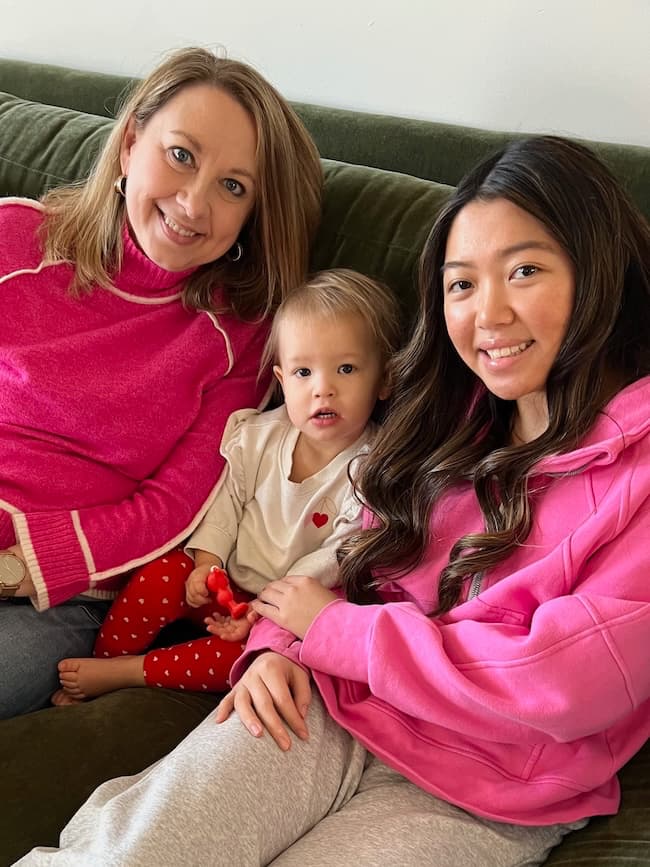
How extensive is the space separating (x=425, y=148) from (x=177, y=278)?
53cm

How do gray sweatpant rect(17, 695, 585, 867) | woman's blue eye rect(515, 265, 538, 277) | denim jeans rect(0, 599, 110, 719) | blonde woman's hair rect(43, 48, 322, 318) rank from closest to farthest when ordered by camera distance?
gray sweatpant rect(17, 695, 585, 867) < woman's blue eye rect(515, 265, 538, 277) < denim jeans rect(0, 599, 110, 719) < blonde woman's hair rect(43, 48, 322, 318)

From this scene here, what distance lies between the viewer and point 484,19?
185cm

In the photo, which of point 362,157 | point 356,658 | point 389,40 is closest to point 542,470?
point 356,658

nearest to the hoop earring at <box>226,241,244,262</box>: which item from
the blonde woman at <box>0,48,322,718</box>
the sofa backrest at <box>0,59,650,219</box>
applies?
the blonde woman at <box>0,48,322,718</box>

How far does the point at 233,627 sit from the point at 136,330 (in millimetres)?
517

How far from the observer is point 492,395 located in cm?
143

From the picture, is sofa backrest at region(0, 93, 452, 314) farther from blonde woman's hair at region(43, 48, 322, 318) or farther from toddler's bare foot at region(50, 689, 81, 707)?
toddler's bare foot at region(50, 689, 81, 707)

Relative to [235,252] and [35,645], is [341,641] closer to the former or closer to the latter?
[35,645]

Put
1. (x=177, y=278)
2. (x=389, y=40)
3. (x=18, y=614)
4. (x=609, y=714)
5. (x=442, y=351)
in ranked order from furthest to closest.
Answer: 1. (x=389, y=40)
2. (x=177, y=278)
3. (x=18, y=614)
4. (x=442, y=351)
5. (x=609, y=714)

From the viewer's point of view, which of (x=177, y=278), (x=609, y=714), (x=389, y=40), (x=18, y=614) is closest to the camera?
(x=609, y=714)

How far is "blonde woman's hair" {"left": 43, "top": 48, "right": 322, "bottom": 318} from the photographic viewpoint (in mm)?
1604

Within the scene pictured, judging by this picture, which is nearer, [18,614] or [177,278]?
[18,614]

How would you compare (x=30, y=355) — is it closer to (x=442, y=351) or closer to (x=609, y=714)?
(x=442, y=351)

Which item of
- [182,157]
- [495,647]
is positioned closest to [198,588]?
[495,647]
